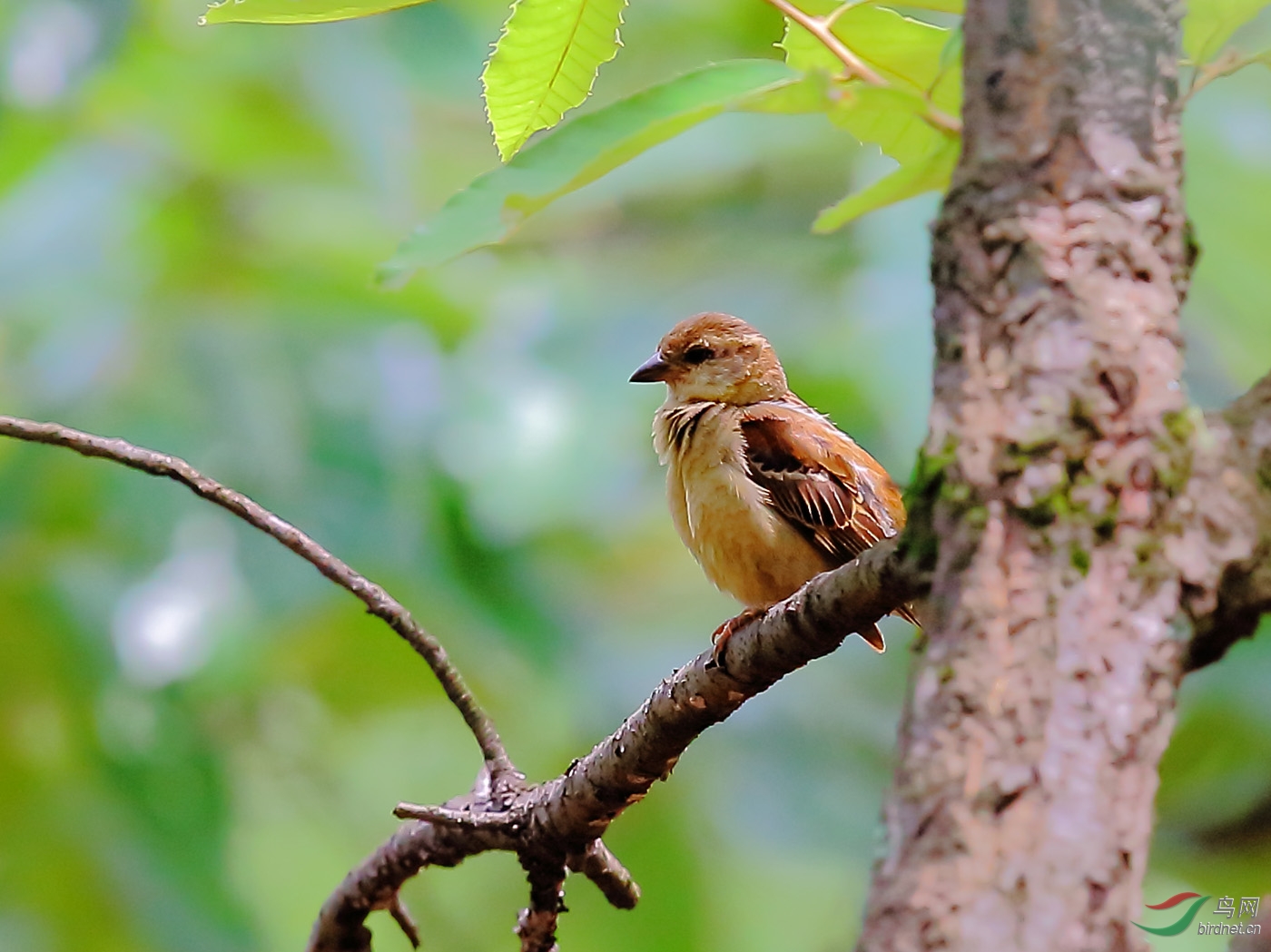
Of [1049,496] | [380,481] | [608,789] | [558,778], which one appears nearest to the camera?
[1049,496]

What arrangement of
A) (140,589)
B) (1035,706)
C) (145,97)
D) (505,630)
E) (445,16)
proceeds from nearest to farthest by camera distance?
(1035,706), (140,589), (505,630), (145,97), (445,16)

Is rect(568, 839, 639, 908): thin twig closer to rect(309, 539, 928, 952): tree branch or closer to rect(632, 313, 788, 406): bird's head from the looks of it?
rect(309, 539, 928, 952): tree branch

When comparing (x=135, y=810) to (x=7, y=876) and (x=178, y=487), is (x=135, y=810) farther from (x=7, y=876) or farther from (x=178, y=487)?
(x=178, y=487)

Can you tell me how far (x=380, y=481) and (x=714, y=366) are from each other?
1.16 meters

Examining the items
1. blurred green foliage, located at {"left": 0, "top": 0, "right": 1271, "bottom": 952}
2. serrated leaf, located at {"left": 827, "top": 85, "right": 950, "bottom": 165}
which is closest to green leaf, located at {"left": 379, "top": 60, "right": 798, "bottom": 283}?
serrated leaf, located at {"left": 827, "top": 85, "right": 950, "bottom": 165}

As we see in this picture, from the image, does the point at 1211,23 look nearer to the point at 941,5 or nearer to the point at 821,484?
the point at 941,5

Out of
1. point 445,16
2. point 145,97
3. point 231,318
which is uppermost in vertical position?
point 445,16

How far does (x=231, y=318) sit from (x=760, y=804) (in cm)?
243

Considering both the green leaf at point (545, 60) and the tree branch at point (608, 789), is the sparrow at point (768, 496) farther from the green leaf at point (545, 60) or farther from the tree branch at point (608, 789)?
the green leaf at point (545, 60)

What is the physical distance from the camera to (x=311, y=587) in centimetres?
399

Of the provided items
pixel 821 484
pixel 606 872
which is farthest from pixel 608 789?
pixel 821 484

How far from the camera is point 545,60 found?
145cm

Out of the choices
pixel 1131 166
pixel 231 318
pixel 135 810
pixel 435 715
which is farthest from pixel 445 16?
pixel 1131 166

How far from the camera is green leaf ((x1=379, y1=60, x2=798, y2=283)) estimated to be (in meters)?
1.12
